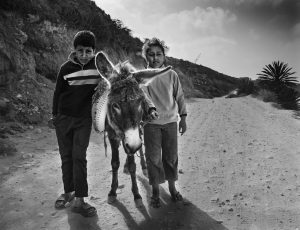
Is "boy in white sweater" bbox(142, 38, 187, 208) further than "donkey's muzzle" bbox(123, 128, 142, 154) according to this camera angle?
Yes

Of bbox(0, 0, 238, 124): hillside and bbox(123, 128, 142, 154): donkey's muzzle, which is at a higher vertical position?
bbox(0, 0, 238, 124): hillside

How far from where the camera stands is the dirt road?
411cm

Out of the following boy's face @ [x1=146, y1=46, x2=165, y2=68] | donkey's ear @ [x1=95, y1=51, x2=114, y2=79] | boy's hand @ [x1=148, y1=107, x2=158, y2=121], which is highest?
boy's face @ [x1=146, y1=46, x2=165, y2=68]

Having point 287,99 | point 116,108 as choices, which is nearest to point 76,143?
point 116,108

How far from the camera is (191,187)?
5246mm

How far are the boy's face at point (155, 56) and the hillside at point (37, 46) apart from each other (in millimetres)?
5917

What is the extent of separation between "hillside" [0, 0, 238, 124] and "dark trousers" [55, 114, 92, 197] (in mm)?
5128

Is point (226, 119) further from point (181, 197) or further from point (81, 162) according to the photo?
point (81, 162)

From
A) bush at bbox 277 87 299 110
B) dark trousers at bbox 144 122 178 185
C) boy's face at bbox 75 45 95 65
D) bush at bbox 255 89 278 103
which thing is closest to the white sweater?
dark trousers at bbox 144 122 178 185

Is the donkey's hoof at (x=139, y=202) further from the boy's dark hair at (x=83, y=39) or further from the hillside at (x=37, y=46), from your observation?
the hillside at (x=37, y=46)

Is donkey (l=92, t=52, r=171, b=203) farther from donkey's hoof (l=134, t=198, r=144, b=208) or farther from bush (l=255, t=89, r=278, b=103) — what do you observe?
bush (l=255, t=89, r=278, b=103)

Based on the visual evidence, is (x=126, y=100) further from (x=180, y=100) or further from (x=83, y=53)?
(x=180, y=100)

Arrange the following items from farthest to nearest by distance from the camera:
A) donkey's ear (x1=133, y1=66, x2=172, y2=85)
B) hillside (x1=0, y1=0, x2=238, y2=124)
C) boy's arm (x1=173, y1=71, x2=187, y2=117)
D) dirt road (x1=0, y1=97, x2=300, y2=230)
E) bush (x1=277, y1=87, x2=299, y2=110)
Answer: bush (x1=277, y1=87, x2=299, y2=110) < hillside (x1=0, y1=0, x2=238, y2=124) < boy's arm (x1=173, y1=71, x2=187, y2=117) < dirt road (x1=0, y1=97, x2=300, y2=230) < donkey's ear (x1=133, y1=66, x2=172, y2=85)

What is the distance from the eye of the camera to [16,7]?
12.3 metres
